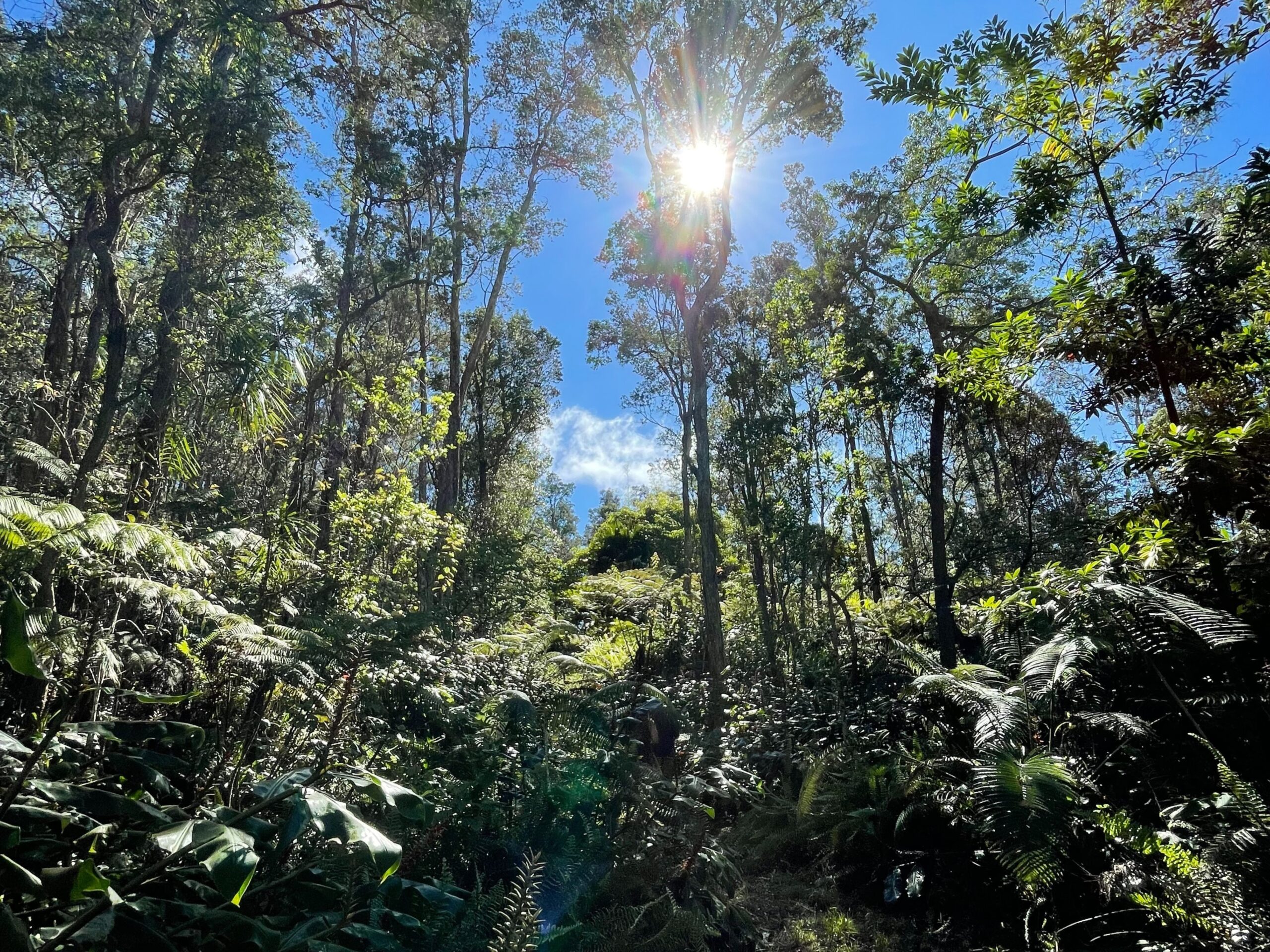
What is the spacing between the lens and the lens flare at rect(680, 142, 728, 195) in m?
10.6

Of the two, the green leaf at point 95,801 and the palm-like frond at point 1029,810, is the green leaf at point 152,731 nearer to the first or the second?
the green leaf at point 95,801

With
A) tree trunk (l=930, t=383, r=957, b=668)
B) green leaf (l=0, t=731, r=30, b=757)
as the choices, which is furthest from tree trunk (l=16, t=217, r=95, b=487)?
tree trunk (l=930, t=383, r=957, b=668)

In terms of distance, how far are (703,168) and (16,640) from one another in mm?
10964

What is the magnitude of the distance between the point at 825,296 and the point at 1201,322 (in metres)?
7.36

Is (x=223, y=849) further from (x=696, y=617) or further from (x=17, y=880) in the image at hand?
(x=696, y=617)

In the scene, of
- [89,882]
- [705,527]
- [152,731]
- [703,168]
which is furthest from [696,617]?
[89,882]

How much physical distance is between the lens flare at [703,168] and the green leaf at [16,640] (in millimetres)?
10562

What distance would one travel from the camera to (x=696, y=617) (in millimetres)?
10672

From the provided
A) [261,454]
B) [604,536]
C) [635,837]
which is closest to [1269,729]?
[635,837]

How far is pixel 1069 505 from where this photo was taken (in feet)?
27.6

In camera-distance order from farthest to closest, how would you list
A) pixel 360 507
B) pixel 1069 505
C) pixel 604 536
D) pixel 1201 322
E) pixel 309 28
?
1. pixel 604 536
2. pixel 1069 505
3. pixel 309 28
4. pixel 360 507
5. pixel 1201 322

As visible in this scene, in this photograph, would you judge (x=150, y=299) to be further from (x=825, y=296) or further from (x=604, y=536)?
(x=604, y=536)

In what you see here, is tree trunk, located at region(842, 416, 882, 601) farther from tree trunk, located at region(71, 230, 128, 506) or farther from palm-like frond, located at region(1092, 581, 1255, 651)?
tree trunk, located at region(71, 230, 128, 506)

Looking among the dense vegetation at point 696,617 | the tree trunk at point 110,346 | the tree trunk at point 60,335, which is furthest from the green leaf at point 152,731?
the tree trunk at point 60,335
